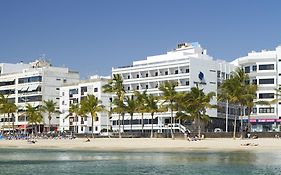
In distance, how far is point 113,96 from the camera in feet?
446

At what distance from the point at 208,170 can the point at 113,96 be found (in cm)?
9195

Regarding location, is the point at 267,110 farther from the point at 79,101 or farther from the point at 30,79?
the point at 30,79

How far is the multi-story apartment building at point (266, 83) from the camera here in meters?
120

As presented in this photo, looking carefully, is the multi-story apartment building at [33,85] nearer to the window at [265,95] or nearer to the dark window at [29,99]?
the dark window at [29,99]

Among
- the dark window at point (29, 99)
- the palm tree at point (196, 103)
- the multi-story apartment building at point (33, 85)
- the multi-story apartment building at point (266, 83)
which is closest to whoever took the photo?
the palm tree at point (196, 103)

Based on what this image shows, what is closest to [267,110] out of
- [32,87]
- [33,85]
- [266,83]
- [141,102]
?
[266,83]

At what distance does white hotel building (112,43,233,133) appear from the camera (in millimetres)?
119844

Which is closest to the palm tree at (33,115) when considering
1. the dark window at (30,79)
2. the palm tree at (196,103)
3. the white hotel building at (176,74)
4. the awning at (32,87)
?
the awning at (32,87)

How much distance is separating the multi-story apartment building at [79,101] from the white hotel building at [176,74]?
6.29 metres

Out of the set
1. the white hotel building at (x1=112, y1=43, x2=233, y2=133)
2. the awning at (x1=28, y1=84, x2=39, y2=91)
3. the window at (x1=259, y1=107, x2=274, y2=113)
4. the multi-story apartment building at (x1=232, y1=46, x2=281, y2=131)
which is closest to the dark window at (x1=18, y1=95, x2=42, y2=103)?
the awning at (x1=28, y1=84, x2=39, y2=91)

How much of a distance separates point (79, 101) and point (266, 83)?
5102cm

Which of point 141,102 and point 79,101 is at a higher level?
point 79,101

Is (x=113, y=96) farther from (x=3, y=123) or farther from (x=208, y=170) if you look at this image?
(x=208, y=170)

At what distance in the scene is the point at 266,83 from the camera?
122 meters
